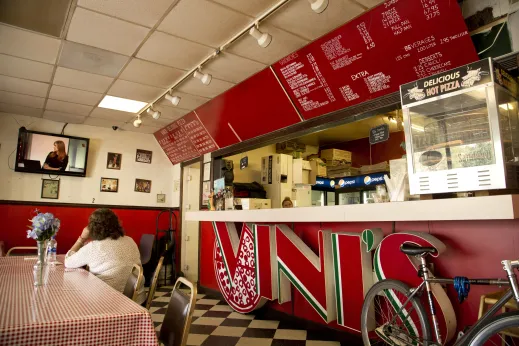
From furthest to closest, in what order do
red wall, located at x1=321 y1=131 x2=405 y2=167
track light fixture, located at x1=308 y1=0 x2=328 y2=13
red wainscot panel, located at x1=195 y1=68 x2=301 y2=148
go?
red wall, located at x1=321 y1=131 x2=405 y2=167
red wainscot panel, located at x1=195 y1=68 x2=301 y2=148
track light fixture, located at x1=308 y1=0 x2=328 y2=13

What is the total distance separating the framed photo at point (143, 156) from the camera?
21.8 feet

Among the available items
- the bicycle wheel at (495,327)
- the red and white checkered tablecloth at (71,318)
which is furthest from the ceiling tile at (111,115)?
the bicycle wheel at (495,327)

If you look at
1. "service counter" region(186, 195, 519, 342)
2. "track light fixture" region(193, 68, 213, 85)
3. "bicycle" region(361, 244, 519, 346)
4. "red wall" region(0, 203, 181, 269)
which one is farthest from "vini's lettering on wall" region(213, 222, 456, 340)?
"red wall" region(0, 203, 181, 269)

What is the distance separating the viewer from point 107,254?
9.16 feet

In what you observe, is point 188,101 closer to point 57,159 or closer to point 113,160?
point 113,160

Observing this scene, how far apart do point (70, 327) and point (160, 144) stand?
581cm

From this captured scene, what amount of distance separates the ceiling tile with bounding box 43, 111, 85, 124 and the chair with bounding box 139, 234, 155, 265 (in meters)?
2.35

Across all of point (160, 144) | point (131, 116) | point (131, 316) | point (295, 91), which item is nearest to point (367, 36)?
point (295, 91)

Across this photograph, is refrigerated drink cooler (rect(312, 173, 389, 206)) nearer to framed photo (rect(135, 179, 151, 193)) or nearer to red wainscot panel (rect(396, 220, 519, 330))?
red wainscot panel (rect(396, 220, 519, 330))

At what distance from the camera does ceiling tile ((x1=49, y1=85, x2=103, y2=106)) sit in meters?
4.55

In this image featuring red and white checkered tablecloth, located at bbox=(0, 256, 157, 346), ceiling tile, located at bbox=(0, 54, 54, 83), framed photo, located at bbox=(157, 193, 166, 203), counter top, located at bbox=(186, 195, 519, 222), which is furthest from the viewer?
framed photo, located at bbox=(157, 193, 166, 203)

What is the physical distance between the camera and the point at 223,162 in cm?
546

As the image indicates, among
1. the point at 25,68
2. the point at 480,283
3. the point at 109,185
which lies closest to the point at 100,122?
the point at 109,185

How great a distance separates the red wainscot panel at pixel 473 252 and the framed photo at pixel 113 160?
5.55 meters
